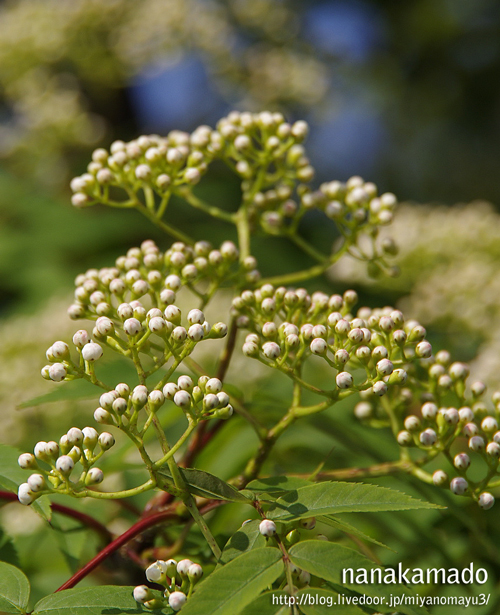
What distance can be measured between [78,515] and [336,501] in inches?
34.9

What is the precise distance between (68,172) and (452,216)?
14.3 ft

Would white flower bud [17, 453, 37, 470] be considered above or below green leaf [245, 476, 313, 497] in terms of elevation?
above

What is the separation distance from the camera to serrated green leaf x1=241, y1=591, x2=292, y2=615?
120cm

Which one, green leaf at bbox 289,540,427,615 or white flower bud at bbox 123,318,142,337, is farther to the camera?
white flower bud at bbox 123,318,142,337

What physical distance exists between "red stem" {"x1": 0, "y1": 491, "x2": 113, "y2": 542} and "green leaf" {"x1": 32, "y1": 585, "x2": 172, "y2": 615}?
1.60 feet

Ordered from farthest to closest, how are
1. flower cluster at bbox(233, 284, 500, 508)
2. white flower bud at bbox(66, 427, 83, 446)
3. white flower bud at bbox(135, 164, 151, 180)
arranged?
white flower bud at bbox(135, 164, 151, 180), flower cluster at bbox(233, 284, 500, 508), white flower bud at bbox(66, 427, 83, 446)

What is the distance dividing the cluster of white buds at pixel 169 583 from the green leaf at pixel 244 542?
0.08 meters

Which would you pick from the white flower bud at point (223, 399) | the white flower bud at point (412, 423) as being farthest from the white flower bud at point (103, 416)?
the white flower bud at point (412, 423)

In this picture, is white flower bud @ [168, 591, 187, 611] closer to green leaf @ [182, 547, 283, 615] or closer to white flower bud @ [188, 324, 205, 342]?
green leaf @ [182, 547, 283, 615]

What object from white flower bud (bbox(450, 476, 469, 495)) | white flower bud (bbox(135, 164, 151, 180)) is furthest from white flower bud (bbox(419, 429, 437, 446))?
white flower bud (bbox(135, 164, 151, 180))

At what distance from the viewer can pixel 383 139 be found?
17.7m

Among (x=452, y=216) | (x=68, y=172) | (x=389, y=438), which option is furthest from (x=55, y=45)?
(x=389, y=438)

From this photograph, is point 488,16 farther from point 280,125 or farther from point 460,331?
point 280,125

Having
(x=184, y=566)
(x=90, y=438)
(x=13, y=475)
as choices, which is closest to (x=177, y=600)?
(x=184, y=566)
